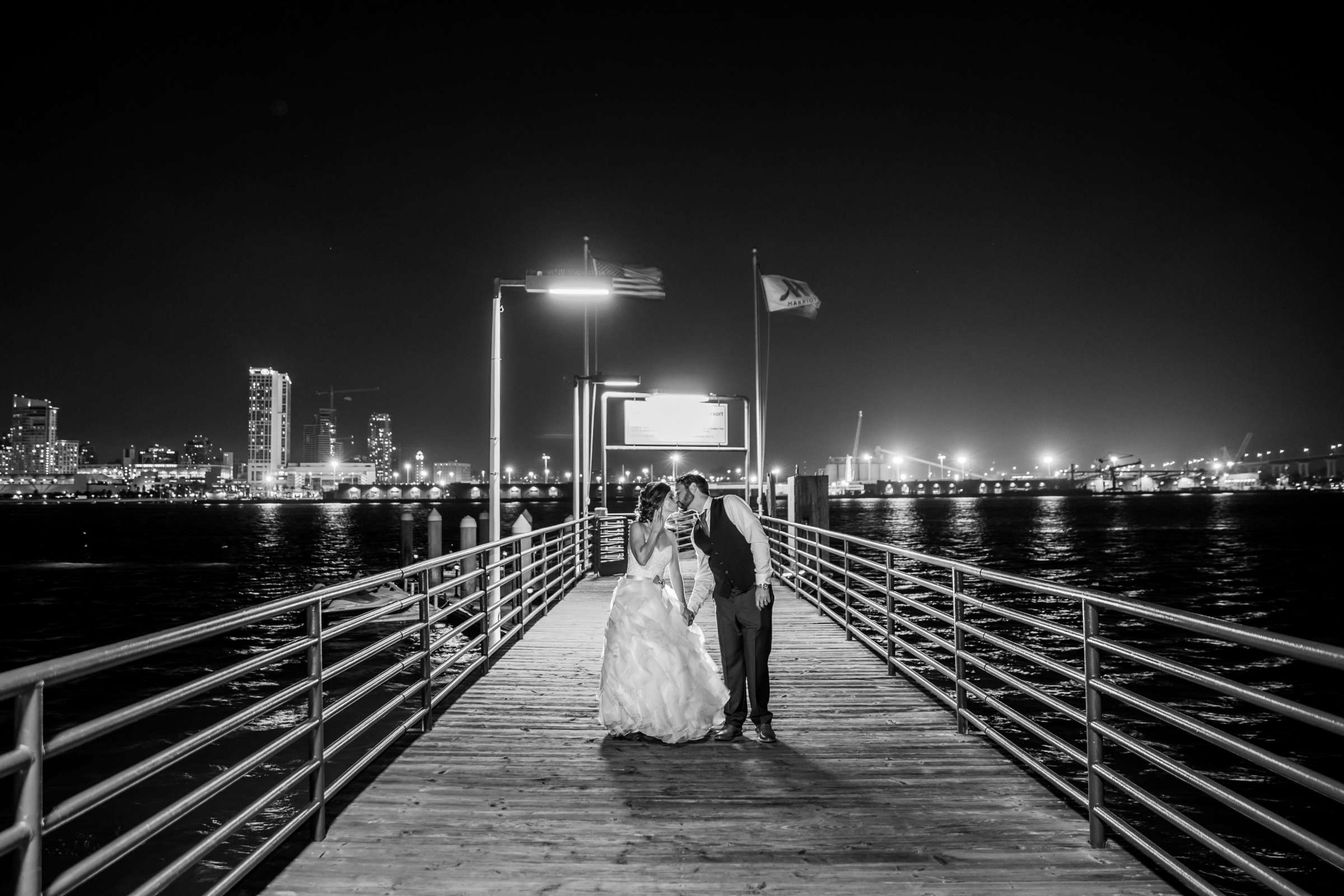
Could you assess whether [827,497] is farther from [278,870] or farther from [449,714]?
[278,870]

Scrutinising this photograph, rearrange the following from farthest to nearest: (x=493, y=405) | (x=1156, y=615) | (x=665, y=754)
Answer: (x=493, y=405), (x=665, y=754), (x=1156, y=615)

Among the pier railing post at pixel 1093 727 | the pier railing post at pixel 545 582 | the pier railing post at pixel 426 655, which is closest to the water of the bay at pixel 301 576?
the pier railing post at pixel 426 655

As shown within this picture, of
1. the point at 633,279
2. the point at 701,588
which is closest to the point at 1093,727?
the point at 701,588

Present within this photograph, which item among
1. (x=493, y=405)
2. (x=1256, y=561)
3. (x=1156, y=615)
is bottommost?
(x=1256, y=561)

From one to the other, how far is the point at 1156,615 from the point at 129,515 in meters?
158

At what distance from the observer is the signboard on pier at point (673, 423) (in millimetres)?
19047

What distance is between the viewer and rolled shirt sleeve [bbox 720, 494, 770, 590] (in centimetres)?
611

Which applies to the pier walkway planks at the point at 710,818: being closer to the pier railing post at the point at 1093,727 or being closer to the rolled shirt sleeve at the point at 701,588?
the pier railing post at the point at 1093,727

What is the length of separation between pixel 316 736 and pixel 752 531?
3.08m

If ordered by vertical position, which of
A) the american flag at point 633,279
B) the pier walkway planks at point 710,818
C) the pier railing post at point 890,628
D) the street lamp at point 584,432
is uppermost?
the american flag at point 633,279

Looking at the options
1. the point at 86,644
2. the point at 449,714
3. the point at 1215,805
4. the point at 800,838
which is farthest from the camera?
the point at 86,644

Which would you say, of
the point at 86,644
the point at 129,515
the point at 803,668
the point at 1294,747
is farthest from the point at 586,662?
the point at 129,515

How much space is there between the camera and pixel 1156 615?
12.8 feet

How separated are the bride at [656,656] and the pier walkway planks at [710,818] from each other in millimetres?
206
